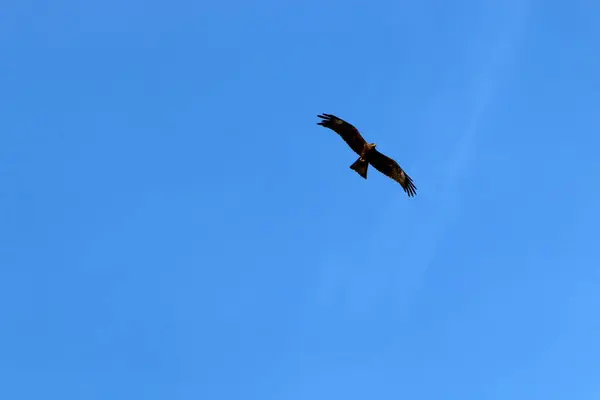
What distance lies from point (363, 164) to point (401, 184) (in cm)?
299

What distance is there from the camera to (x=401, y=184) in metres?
40.5

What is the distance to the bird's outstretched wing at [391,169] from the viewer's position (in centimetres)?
3916

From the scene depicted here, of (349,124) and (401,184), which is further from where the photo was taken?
(401,184)

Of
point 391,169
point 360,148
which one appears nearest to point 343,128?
point 360,148

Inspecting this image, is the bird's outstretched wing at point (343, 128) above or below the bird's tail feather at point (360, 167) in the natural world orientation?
above

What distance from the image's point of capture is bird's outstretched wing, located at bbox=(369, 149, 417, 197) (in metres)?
39.2

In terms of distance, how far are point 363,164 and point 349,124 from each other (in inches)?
76.2

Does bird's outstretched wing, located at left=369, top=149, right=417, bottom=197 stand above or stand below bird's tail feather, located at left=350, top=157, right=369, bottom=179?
above

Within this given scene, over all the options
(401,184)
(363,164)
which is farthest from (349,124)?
(401,184)

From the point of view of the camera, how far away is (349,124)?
37469mm

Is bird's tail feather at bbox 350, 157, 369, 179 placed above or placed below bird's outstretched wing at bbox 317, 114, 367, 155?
below

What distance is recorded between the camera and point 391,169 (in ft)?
131

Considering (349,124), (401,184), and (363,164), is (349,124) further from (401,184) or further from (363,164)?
(401,184)

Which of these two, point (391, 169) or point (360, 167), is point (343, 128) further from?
point (391, 169)
